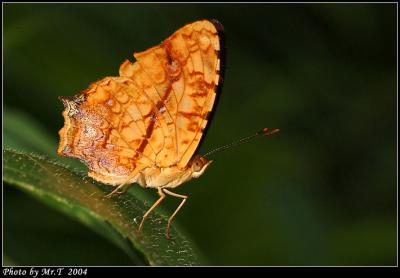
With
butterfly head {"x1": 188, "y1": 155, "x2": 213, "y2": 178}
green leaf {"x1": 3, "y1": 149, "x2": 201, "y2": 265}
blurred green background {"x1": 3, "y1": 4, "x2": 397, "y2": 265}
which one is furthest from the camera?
blurred green background {"x1": 3, "y1": 4, "x2": 397, "y2": 265}

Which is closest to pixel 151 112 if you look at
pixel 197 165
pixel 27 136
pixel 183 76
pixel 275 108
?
pixel 183 76

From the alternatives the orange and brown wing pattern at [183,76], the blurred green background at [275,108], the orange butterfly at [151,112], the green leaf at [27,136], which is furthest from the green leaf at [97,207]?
the blurred green background at [275,108]

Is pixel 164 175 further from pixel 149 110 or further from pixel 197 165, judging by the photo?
pixel 149 110

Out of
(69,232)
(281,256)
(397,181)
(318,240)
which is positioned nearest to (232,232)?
(281,256)

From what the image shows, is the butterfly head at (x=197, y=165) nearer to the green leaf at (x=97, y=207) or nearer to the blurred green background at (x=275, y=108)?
the green leaf at (x=97, y=207)

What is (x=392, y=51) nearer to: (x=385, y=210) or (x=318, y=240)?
(x=385, y=210)

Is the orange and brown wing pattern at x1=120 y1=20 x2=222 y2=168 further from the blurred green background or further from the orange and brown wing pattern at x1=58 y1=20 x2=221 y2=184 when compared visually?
the blurred green background

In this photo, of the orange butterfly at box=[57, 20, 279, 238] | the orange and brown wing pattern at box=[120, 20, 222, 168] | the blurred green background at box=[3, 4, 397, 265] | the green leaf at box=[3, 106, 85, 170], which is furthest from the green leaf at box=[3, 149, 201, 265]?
the blurred green background at box=[3, 4, 397, 265]
